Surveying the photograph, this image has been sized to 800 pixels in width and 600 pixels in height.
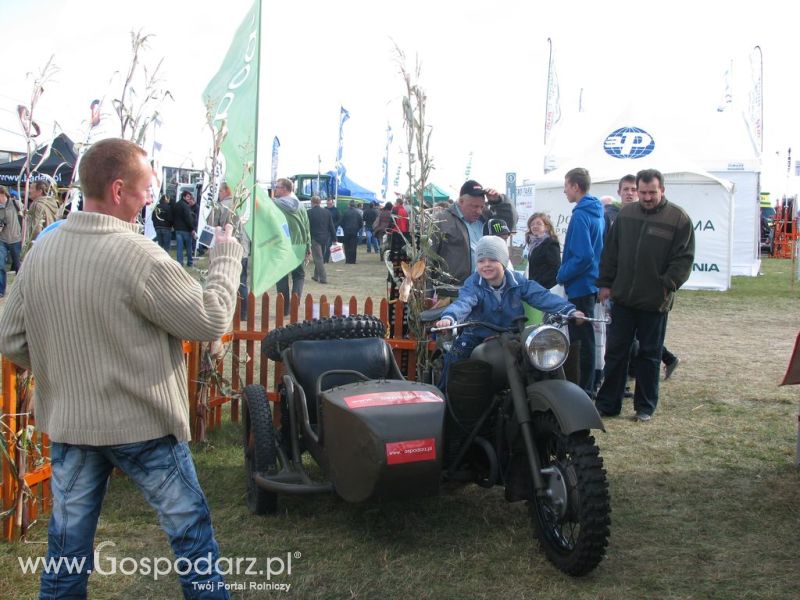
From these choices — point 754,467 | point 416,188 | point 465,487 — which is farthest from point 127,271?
point 754,467

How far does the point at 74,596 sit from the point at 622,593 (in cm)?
214

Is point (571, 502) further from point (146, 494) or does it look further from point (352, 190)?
point (352, 190)

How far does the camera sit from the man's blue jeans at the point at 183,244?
1958 cm

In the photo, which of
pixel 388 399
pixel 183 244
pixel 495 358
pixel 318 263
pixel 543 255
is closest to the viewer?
pixel 388 399

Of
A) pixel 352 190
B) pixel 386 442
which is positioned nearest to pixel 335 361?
pixel 386 442

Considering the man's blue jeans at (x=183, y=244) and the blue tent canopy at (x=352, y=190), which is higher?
the blue tent canopy at (x=352, y=190)

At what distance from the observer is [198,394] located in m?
5.14

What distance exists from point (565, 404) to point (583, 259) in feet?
9.76

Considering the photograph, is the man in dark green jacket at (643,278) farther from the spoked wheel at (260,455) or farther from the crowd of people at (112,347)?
the crowd of people at (112,347)

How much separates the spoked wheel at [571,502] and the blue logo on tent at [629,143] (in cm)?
1372

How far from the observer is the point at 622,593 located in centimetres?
322

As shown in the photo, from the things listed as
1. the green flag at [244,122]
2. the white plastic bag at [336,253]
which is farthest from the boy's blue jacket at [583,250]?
the white plastic bag at [336,253]

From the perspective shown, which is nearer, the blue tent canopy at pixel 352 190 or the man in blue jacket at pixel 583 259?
the man in blue jacket at pixel 583 259

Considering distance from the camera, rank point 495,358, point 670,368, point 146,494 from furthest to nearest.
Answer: point 670,368 → point 495,358 → point 146,494
